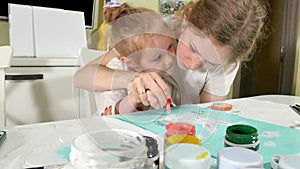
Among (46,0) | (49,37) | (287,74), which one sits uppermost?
(46,0)

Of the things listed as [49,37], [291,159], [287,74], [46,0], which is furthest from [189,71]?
[287,74]

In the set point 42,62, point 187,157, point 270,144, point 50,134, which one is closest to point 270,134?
point 270,144

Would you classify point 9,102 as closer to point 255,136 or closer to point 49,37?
point 49,37

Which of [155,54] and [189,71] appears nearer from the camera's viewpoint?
[155,54]

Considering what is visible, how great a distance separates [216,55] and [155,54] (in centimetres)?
13

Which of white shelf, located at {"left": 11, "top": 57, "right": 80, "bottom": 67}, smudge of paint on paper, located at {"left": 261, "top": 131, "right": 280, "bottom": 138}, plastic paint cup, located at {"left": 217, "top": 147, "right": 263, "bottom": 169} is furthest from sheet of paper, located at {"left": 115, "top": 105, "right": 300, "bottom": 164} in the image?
white shelf, located at {"left": 11, "top": 57, "right": 80, "bottom": 67}

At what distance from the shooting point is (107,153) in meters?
0.29

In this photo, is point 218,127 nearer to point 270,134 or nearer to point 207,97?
point 270,134

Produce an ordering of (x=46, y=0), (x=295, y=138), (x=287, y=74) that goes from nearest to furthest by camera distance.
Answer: (x=295, y=138) → (x=46, y=0) → (x=287, y=74)

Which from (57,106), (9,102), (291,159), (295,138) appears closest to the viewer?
(291,159)

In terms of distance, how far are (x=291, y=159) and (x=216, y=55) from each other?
0.30m

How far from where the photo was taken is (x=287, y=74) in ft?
7.72

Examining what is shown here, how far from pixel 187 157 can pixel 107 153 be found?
0.31ft

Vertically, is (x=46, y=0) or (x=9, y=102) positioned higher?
A: (x=46, y=0)
